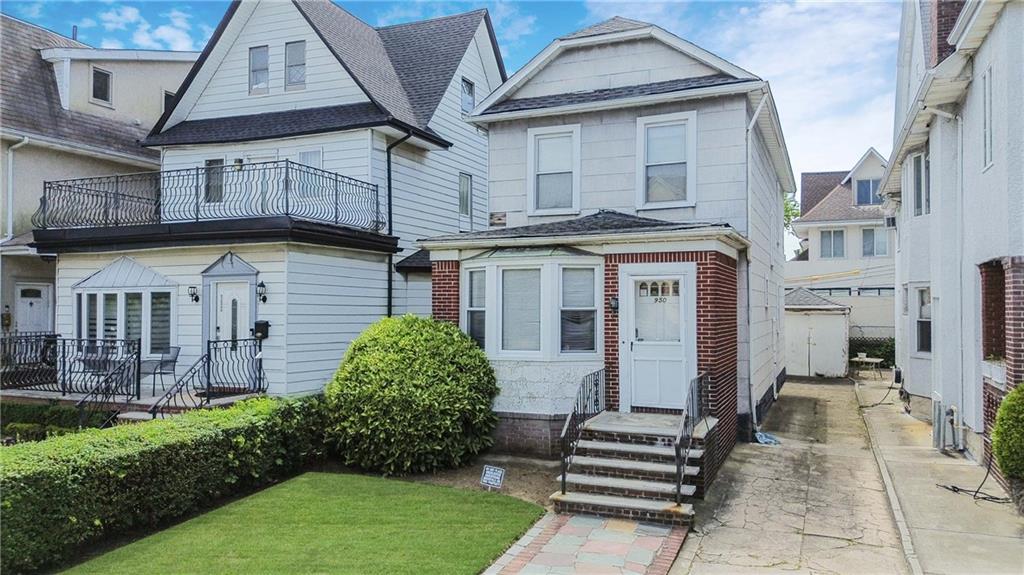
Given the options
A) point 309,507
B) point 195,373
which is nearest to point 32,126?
point 195,373

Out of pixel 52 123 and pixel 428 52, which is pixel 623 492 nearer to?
pixel 428 52

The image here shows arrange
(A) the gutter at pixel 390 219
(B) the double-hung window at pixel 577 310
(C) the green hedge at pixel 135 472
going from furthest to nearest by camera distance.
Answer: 1. (A) the gutter at pixel 390 219
2. (B) the double-hung window at pixel 577 310
3. (C) the green hedge at pixel 135 472

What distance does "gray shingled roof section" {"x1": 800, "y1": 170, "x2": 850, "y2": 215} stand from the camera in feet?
117

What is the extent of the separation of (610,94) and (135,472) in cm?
1041

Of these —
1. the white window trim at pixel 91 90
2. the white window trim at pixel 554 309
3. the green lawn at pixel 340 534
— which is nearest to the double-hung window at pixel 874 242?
the white window trim at pixel 554 309

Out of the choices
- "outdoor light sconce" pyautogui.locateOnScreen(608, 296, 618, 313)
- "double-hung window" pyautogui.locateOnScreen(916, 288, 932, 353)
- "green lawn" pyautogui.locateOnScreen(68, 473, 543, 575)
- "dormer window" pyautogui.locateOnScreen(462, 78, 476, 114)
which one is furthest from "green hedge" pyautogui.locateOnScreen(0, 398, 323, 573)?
"double-hung window" pyautogui.locateOnScreen(916, 288, 932, 353)

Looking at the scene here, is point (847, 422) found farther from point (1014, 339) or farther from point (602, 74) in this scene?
point (602, 74)

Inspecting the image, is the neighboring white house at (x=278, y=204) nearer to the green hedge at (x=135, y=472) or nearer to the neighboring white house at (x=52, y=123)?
the neighboring white house at (x=52, y=123)

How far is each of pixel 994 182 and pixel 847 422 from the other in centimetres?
744

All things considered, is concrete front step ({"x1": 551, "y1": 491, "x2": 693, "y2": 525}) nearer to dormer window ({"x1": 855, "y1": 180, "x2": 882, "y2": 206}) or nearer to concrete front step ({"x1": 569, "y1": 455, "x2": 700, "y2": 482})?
concrete front step ({"x1": 569, "y1": 455, "x2": 700, "y2": 482})

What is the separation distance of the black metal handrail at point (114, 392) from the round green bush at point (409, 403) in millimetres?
4454

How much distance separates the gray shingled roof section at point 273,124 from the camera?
1520 cm

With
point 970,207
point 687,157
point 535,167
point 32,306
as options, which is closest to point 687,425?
point 687,157

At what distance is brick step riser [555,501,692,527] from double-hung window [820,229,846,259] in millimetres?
27445
